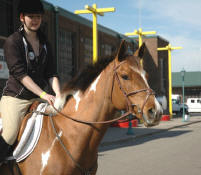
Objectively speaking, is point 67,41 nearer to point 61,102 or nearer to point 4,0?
point 4,0

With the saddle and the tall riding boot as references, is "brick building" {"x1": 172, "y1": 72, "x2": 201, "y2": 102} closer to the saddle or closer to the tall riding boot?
the saddle

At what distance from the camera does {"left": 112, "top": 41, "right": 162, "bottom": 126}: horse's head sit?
3121 millimetres

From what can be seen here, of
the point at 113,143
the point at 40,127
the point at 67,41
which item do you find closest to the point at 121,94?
the point at 40,127

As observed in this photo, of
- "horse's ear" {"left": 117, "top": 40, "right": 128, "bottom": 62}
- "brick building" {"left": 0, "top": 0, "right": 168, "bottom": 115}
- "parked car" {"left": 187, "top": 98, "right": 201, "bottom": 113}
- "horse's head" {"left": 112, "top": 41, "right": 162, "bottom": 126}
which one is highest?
"brick building" {"left": 0, "top": 0, "right": 168, "bottom": 115}

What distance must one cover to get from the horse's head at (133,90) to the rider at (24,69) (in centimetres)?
72

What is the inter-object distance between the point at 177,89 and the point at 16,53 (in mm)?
62347

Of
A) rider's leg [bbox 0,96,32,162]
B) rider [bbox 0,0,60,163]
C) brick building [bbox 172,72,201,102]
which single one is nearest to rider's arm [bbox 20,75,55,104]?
rider [bbox 0,0,60,163]

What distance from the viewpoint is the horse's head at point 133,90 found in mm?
3121

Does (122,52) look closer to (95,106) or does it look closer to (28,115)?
(95,106)

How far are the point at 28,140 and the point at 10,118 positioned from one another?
0.29 metres

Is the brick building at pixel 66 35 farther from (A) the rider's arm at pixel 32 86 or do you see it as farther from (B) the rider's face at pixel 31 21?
(A) the rider's arm at pixel 32 86

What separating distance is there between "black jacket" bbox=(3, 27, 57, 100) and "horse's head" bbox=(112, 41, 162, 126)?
872mm

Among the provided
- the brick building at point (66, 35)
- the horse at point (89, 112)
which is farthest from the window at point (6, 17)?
the horse at point (89, 112)

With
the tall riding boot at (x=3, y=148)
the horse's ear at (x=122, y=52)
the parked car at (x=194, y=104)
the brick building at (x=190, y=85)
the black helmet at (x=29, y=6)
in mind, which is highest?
the black helmet at (x=29, y=6)
